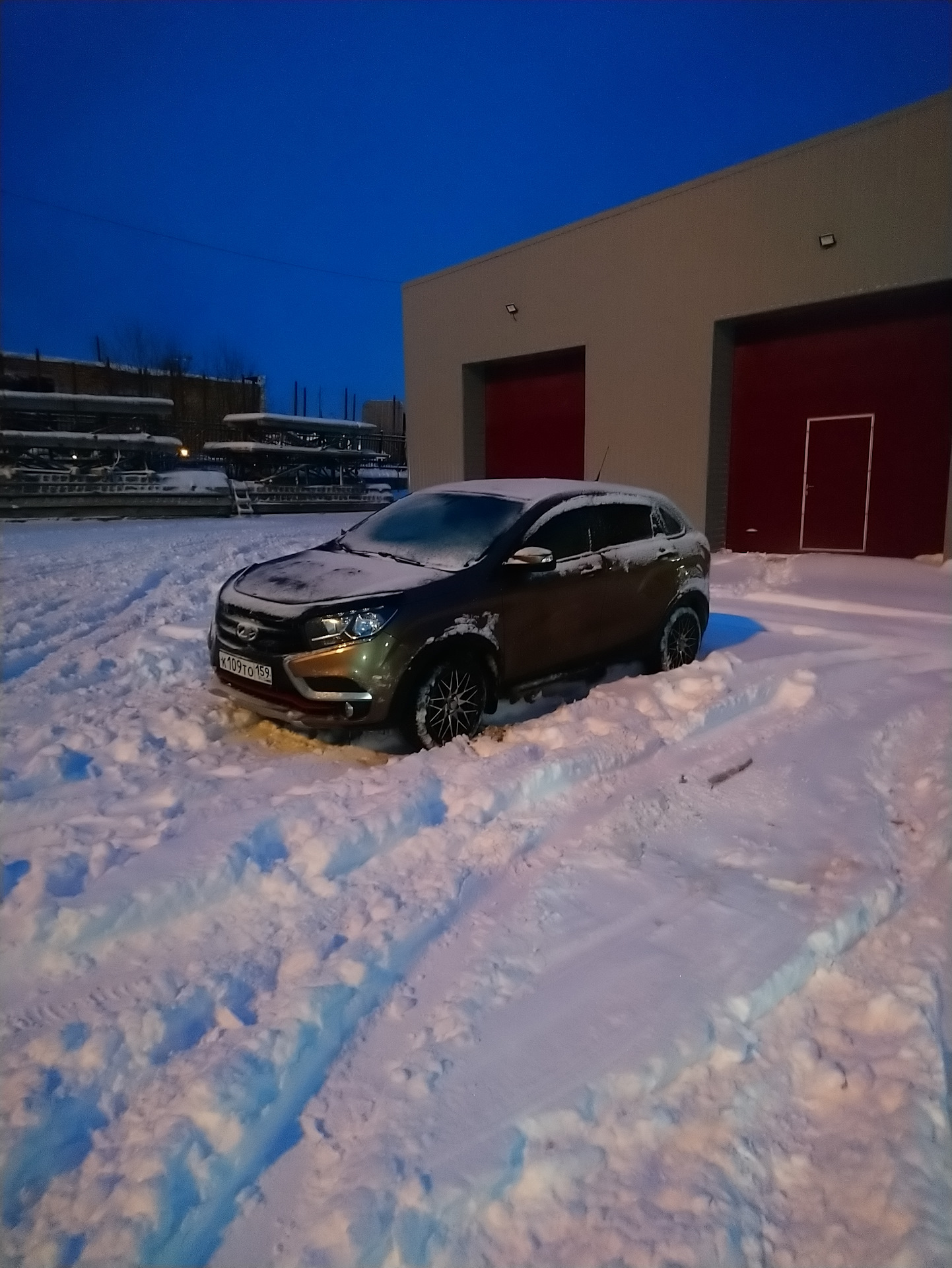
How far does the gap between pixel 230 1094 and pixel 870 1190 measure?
68.3 inches

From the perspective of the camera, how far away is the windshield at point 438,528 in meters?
5.30

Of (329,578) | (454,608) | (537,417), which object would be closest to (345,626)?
(329,578)

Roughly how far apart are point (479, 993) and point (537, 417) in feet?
55.4

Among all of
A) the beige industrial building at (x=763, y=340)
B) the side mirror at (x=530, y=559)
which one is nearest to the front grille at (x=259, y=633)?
the side mirror at (x=530, y=559)

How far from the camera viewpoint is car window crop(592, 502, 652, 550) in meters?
6.02

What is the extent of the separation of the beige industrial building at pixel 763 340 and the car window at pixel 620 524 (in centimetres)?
414

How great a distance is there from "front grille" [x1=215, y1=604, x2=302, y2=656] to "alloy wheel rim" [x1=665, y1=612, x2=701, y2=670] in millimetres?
3320

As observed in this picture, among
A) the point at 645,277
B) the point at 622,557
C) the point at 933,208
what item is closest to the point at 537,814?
the point at 622,557

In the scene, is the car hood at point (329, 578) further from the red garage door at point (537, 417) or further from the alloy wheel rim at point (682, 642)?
the red garage door at point (537, 417)

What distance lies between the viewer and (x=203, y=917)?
309 centimetres

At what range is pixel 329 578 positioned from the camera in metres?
4.97

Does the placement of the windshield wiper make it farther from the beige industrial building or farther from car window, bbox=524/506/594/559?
the beige industrial building

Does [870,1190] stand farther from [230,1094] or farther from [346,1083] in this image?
[230,1094]

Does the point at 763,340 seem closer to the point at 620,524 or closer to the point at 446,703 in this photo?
the point at 620,524
